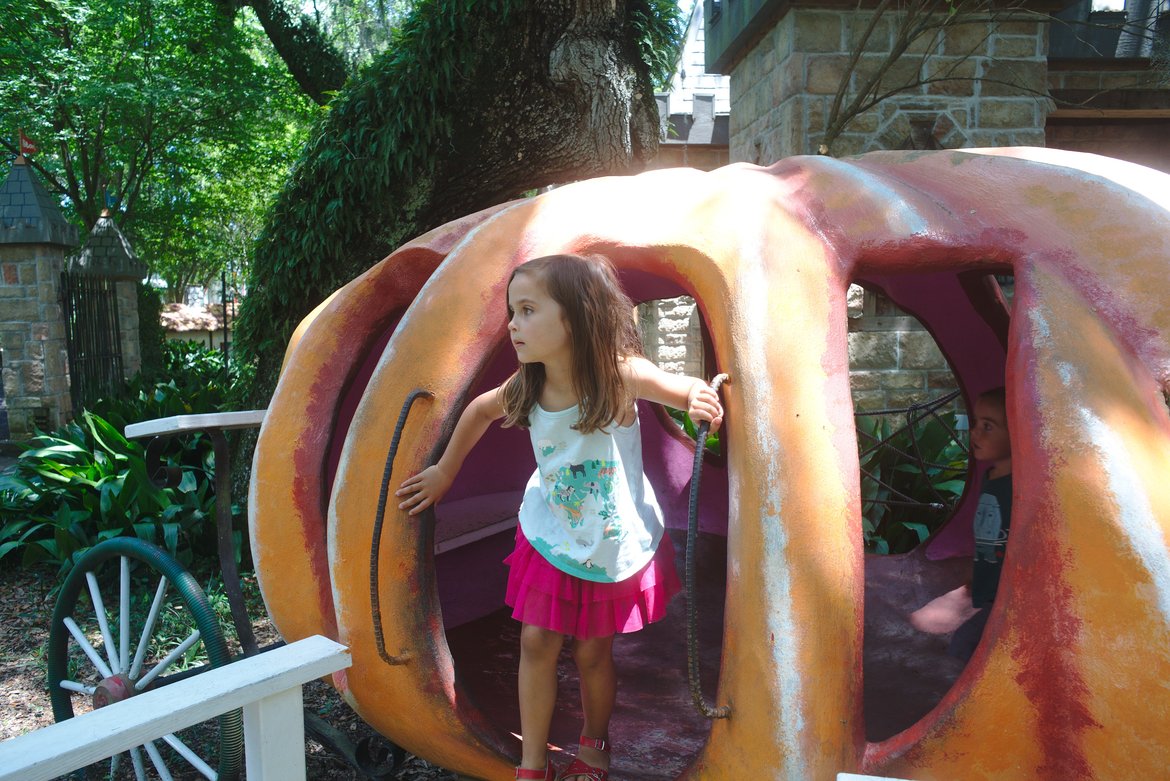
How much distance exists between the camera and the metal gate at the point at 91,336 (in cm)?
934

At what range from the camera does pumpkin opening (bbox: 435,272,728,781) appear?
2.52 m

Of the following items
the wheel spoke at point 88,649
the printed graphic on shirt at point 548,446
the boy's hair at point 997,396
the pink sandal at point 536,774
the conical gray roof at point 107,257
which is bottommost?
the wheel spoke at point 88,649

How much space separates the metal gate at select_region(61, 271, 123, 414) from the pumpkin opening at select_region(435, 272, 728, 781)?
285 inches

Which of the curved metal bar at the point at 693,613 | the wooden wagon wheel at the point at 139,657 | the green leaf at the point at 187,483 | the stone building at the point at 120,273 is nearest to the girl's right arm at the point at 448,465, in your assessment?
the curved metal bar at the point at 693,613

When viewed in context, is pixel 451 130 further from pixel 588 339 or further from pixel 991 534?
pixel 991 534

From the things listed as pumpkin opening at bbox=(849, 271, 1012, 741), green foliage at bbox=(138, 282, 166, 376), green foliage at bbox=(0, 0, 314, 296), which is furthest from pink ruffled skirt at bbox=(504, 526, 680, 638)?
green foliage at bbox=(138, 282, 166, 376)

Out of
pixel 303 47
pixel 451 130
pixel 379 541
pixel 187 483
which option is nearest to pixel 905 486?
pixel 451 130

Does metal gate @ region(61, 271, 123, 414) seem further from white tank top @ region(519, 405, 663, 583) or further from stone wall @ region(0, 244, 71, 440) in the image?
white tank top @ region(519, 405, 663, 583)

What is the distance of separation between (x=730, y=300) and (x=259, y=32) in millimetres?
13695

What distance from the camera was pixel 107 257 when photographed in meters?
10.2

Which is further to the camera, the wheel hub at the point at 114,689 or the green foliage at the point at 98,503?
the green foliage at the point at 98,503

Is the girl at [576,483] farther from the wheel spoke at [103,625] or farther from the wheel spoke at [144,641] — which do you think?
the wheel spoke at [103,625]

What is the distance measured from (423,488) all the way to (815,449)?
883mm

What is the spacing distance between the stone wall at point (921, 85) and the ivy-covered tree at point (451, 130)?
1.51 meters
